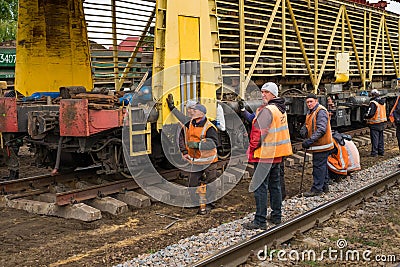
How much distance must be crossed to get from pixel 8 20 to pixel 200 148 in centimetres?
1954

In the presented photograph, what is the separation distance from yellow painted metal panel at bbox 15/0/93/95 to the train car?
18 millimetres

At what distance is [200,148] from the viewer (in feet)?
21.9

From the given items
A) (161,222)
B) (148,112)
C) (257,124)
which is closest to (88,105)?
(148,112)

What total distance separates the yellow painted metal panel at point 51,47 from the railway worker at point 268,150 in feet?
14.4

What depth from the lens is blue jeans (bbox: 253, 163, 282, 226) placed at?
5.82 metres

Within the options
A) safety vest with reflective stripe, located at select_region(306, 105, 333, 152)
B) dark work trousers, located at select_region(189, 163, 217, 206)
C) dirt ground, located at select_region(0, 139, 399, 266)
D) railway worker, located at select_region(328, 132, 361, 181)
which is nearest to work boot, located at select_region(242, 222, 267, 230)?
dirt ground, located at select_region(0, 139, 399, 266)

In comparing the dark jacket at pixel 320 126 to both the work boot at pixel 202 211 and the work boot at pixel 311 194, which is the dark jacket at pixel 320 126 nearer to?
the work boot at pixel 311 194

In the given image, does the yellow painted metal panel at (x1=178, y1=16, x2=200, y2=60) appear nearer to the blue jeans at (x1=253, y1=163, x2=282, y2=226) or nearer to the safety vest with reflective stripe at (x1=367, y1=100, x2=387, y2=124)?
the blue jeans at (x1=253, y1=163, x2=282, y2=226)

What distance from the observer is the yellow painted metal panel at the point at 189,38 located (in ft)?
23.9

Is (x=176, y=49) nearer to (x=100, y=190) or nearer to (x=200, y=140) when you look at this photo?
(x=200, y=140)

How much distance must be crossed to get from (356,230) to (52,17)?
6.23 meters

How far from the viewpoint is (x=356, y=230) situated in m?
5.83

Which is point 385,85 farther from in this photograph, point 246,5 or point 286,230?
point 286,230

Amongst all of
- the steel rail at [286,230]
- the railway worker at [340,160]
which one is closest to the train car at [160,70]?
the railway worker at [340,160]
